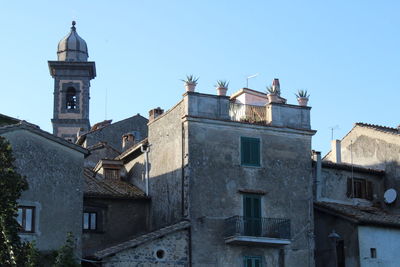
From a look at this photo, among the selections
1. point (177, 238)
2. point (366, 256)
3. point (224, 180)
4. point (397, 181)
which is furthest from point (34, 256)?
point (397, 181)

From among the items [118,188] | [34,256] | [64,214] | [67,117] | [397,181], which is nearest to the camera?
[34,256]

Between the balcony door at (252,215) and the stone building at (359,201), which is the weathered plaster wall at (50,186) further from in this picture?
the stone building at (359,201)

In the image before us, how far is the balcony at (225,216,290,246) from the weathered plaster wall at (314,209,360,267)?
93.5 inches

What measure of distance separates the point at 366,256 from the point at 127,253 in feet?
35.5

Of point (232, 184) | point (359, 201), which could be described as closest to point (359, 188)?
point (359, 201)

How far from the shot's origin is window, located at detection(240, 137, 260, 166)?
37781 mm

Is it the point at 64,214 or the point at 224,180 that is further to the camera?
the point at 224,180

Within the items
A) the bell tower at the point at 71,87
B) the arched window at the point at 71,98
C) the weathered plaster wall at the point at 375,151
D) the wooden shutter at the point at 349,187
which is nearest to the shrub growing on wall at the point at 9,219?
the wooden shutter at the point at 349,187

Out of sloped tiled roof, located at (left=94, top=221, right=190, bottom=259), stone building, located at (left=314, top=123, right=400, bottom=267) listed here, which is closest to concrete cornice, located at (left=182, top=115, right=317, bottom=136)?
stone building, located at (left=314, top=123, right=400, bottom=267)

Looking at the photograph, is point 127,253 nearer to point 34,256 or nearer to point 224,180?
point 224,180

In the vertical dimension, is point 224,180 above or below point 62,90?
below

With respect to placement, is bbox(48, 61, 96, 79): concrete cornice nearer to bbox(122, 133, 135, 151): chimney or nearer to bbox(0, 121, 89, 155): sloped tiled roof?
bbox(122, 133, 135, 151): chimney

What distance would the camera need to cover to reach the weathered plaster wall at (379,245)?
38.5 meters

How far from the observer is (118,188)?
40.3 metres
